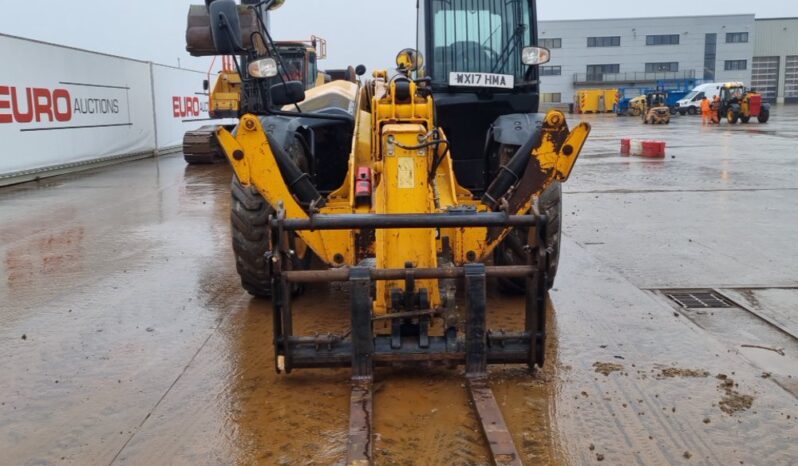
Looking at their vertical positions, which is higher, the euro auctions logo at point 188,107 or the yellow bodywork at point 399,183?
the euro auctions logo at point 188,107

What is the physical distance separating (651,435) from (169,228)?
738 cm

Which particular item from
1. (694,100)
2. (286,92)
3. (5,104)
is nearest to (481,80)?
(286,92)

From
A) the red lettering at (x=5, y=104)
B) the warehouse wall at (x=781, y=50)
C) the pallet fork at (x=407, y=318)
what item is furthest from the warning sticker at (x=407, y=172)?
the warehouse wall at (x=781, y=50)

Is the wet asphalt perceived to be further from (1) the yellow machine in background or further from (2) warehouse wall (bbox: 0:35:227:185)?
(1) the yellow machine in background

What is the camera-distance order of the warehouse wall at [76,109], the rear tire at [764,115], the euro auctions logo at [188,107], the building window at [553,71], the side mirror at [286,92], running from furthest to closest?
the building window at [553,71] → the rear tire at [764,115] → the euro auctions logo at [188,107] → the warehouse wall at [76,109] → the side mirror at [286,92]

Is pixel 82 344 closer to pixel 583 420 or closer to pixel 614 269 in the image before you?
pixel 583 420

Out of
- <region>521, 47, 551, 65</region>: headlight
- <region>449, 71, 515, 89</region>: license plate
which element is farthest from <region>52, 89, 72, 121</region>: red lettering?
<region>521, 47, 551, 65</region>: headlight

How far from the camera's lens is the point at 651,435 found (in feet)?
11.7

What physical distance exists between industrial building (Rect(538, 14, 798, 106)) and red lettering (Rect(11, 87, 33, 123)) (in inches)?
2441

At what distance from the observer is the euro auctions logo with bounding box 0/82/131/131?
47.2 feet

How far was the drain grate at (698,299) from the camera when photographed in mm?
5758

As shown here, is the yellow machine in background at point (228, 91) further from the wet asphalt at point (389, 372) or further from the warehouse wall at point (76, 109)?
the wet asphalt at point (389, 372)

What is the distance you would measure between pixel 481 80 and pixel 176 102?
764 inches

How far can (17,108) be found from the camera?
14508 millimetres
